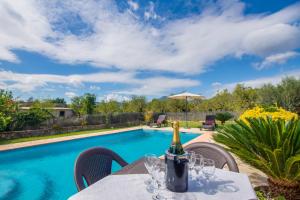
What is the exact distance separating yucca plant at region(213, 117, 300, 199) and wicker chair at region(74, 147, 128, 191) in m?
1.76

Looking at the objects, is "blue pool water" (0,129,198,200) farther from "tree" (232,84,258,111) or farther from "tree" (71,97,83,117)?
"tree" (232,84,258,111)

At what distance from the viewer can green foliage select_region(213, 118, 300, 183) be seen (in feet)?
7.23

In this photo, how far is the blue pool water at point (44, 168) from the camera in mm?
4562

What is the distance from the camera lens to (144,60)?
52.0 feet

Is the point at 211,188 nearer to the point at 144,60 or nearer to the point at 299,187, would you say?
the point at 299,187

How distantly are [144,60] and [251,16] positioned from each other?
8.91 metres

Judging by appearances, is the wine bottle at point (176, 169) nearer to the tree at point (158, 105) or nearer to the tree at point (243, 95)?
the tree at point (243, 95)

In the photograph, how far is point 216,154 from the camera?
2.34m

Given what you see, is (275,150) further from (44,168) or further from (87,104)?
(87,104)

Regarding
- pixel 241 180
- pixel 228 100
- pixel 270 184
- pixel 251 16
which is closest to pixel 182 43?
pixel 251 16

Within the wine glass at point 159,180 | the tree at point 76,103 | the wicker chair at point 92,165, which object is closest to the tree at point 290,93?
the wicker chair at point 92,165

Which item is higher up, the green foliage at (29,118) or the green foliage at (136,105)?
the green foliage at (136,105)

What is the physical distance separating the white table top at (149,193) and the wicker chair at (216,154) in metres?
0.51

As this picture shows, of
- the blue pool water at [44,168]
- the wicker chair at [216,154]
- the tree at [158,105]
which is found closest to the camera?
the wicker chair at [216,154]
